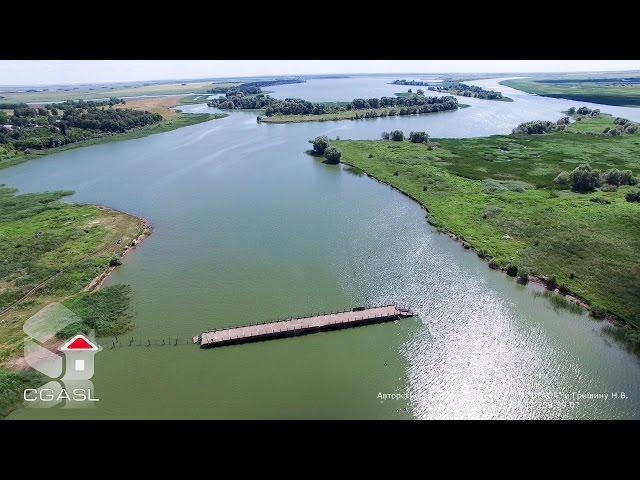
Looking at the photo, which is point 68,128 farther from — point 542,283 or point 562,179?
point 542,283

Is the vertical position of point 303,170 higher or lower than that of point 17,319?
higher

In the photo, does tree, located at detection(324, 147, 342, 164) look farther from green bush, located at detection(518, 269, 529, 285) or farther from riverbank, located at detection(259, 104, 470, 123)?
riverbank, located at detection(259, 104, 470, 123)

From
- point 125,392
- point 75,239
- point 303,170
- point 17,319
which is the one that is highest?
point 303,170

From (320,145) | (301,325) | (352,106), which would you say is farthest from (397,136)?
(301,325)
